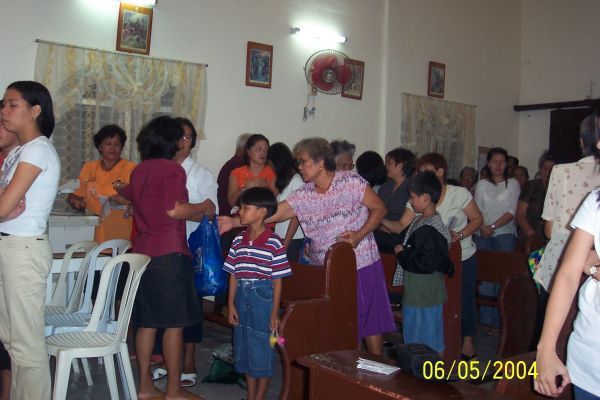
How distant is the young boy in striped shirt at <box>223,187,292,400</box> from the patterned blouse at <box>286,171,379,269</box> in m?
0.36

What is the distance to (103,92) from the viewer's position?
6016 mm

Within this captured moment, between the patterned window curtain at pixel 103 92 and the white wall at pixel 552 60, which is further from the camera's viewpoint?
the white wall at pixel 552 60

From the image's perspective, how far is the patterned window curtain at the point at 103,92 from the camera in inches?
Result: 226

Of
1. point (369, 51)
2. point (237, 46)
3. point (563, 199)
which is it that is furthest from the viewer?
point (369, 51)

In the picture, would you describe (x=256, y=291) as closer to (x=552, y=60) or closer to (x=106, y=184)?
(x=106, y=184)

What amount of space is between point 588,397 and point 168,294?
85.3 inches

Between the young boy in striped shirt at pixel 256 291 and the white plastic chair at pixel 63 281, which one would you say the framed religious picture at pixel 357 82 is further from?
the young boy in striped shirt at pixel 256 291

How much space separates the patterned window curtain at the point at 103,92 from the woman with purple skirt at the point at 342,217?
2971 mm

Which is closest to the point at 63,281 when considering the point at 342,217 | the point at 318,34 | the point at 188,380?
the point at 188,380

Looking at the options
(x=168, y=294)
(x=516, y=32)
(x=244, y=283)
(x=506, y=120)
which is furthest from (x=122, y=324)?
(x=516, y=32)

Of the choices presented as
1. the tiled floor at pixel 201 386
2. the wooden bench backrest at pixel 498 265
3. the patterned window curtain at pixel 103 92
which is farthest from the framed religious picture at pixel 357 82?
the tiled floor at pixel 201 386

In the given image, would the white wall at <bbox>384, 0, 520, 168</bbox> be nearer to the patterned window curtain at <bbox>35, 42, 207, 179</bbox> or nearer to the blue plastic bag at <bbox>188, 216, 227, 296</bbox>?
the patterned window curtain at <bbox>35, 42, 207, 179</bbox>

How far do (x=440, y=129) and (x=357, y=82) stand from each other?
1.68 meters

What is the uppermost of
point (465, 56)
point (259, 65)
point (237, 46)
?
point (465, 56)
